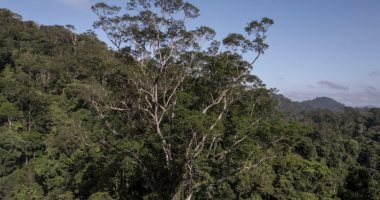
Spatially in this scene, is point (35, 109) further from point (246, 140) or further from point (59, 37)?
point (246, 140)

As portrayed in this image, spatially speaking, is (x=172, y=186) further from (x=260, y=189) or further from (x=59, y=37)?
(x=59, y=37)

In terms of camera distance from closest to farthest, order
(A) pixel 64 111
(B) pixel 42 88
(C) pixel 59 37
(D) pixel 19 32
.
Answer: (A) pixel 64 111 < (B) pixel 42 88 < (D) pixel 19 32 < (C) pixel 59 37

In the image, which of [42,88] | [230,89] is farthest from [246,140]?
[42,88]

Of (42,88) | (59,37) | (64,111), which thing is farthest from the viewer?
(59,37)

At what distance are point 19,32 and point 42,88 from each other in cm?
1330

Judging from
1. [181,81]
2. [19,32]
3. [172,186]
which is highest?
[19,32]

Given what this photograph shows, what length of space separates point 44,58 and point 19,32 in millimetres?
8369

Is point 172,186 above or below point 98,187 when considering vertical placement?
above

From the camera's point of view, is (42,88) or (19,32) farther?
(19,32)

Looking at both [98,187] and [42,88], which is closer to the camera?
[98,187]

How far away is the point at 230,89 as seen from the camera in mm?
15523

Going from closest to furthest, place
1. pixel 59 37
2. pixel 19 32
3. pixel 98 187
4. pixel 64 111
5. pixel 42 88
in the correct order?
pixel 98 187 < pixel 64 111 < pixel 42 88 < pixel 19 32 < pixel 59 37

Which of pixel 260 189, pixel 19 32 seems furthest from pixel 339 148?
pixel 19 32

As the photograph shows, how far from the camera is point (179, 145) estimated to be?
1427 cm
